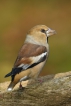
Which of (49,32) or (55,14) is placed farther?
(55,14)

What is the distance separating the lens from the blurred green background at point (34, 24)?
989 centimetres

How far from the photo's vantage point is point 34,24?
1214cm

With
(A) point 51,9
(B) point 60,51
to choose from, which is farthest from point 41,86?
(A) point 51,9

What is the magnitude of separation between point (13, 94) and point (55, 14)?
851cm

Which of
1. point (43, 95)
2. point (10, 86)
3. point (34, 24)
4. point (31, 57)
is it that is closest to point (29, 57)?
point (31, 57)

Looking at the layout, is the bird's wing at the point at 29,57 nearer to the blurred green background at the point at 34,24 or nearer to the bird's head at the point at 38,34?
the bird's head at the point at 38,34

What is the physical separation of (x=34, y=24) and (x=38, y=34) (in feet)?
21.8

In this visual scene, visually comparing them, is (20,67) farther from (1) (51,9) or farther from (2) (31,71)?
(1) (51,9)

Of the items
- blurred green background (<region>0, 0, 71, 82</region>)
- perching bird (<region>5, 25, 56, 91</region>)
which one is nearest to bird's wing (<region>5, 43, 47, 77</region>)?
perching bird (<region>5, 25, 56, 91</region>)

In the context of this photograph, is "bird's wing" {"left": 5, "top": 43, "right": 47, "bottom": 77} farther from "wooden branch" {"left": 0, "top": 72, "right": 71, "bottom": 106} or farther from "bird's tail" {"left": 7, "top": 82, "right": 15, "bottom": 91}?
"wooden branch" {"left": 0, "top": 72, "right": 71, "bottom": 106}

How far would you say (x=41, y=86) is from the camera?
457cm

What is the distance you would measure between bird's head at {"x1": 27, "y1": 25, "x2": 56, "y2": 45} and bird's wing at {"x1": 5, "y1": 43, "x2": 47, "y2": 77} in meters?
0.12

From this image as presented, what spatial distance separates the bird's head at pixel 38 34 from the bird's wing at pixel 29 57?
12cm

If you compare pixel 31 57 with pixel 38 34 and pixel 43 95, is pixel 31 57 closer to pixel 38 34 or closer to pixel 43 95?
pixel 38 34
